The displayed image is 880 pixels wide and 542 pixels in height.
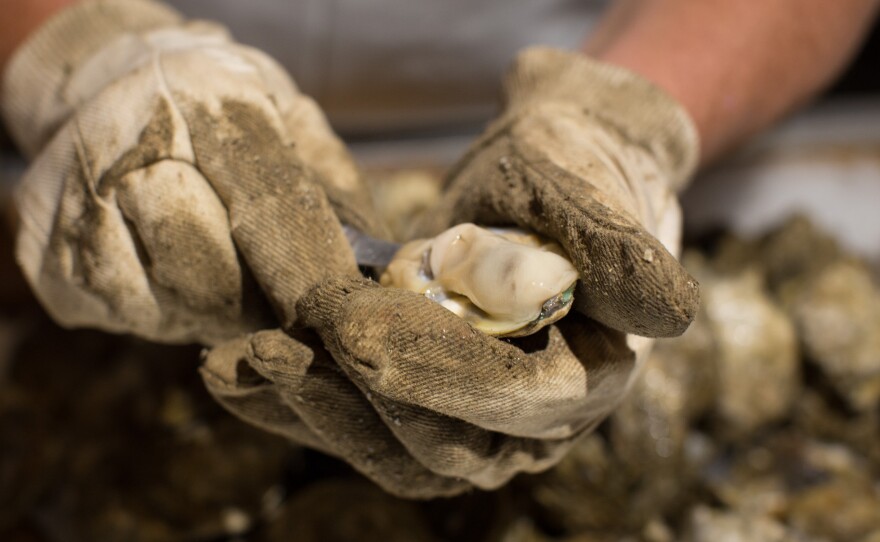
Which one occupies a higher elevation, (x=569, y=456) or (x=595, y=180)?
(x=595, y=180)

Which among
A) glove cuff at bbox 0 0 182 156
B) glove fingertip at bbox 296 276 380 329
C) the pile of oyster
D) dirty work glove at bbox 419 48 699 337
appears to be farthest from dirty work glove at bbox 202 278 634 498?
the pile of oyster

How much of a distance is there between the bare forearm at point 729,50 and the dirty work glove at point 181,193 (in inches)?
31.0

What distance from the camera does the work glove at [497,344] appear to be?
813 mm

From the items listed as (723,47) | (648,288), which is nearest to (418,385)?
(648,288)

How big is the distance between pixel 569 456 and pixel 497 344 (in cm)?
107

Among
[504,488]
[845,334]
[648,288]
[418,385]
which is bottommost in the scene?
[504,488]

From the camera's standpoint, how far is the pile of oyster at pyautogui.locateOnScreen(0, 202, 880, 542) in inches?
71.3

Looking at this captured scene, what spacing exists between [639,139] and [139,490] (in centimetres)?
147

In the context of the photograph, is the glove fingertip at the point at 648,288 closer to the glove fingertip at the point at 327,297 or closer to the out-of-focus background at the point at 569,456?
the glove fingertip at the point at 327,297

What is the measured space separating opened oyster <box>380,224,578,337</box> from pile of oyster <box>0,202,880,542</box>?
0.94 metres

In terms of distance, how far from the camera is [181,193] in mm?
1027

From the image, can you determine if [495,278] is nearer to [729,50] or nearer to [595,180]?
[595,180]

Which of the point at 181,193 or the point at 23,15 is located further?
the point at 23,15

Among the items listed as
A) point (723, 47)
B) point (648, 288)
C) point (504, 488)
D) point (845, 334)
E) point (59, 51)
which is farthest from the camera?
point (845, 334)
